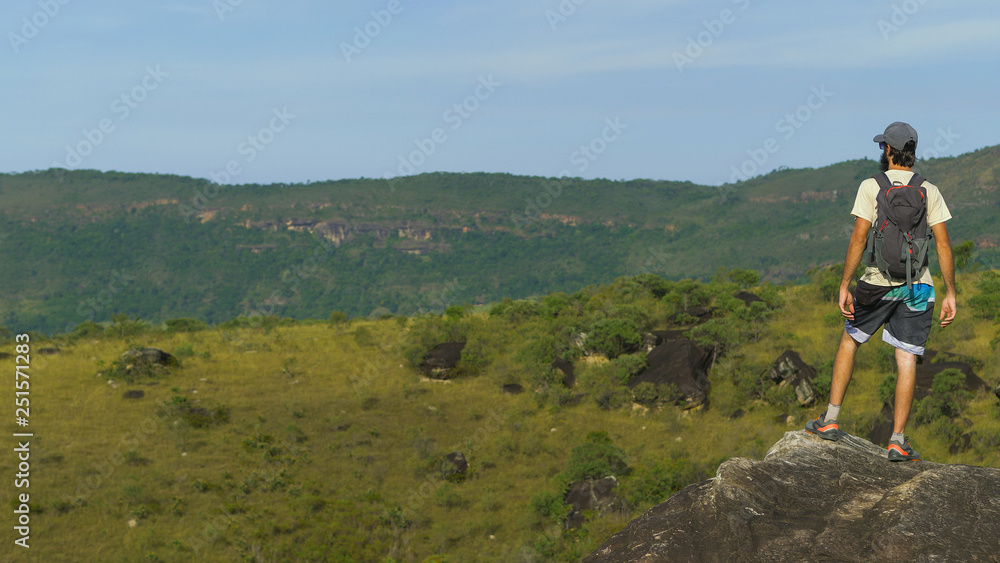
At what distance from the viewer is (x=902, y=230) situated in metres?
5.44

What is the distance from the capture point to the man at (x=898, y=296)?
5.52 meters

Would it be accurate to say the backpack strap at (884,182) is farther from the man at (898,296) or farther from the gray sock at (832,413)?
the gray sock at (832,413)

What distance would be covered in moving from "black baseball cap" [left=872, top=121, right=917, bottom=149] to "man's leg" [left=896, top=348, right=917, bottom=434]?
1782 mm

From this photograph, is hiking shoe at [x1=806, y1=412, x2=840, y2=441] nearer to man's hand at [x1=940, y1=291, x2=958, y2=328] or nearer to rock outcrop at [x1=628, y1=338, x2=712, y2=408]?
man's hand at [x1=940, y1=291, x2=958, y2=328]

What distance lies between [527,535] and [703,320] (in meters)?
16.9

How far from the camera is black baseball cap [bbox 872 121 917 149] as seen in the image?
5.70 meters

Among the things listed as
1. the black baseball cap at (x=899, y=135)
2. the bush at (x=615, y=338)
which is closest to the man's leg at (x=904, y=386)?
the black baseball cap at (x=899, y=135)

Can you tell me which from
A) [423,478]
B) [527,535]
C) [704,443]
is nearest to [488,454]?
[423,478]

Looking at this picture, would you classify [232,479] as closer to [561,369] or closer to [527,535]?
[527,535]

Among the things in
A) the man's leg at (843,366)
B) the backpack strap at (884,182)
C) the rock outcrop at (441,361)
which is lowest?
the rock outcrop at (441,361)

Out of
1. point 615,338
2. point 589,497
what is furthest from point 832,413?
point 615,338

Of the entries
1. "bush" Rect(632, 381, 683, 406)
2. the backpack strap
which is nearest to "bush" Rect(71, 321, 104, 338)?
"bush" Rect(632, 381, 683, 406)

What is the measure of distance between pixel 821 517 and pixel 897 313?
A: 7.08ft

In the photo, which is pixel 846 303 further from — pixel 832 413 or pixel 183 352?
pixel 183 352
